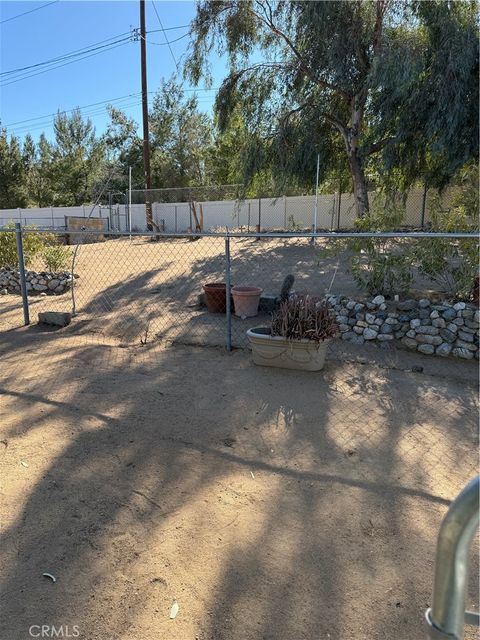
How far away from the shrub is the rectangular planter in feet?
0.19

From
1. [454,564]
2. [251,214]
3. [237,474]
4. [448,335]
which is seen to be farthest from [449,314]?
[251,214]

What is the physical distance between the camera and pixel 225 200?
24.4 meters

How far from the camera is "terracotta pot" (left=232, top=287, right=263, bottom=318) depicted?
637 centimetres

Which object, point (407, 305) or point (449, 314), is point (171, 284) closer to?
point (407, 305)

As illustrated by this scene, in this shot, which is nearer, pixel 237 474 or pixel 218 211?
pixel 237 474

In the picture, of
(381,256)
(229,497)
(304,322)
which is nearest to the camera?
(229,497)

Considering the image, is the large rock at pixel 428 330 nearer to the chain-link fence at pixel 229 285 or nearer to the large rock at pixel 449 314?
the chain-link fence at pixel 229 285

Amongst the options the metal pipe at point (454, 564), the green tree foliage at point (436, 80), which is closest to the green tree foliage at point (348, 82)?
the green tree foliage at point (436, 80)

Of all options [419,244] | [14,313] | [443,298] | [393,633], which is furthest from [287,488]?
[14,313]

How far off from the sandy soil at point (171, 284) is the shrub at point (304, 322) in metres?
1.08

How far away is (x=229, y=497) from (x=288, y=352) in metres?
2.10

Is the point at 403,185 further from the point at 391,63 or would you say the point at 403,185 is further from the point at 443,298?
the point at 443,298

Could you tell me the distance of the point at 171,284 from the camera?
29.9ft

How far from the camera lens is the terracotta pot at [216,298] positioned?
6.78 meters
